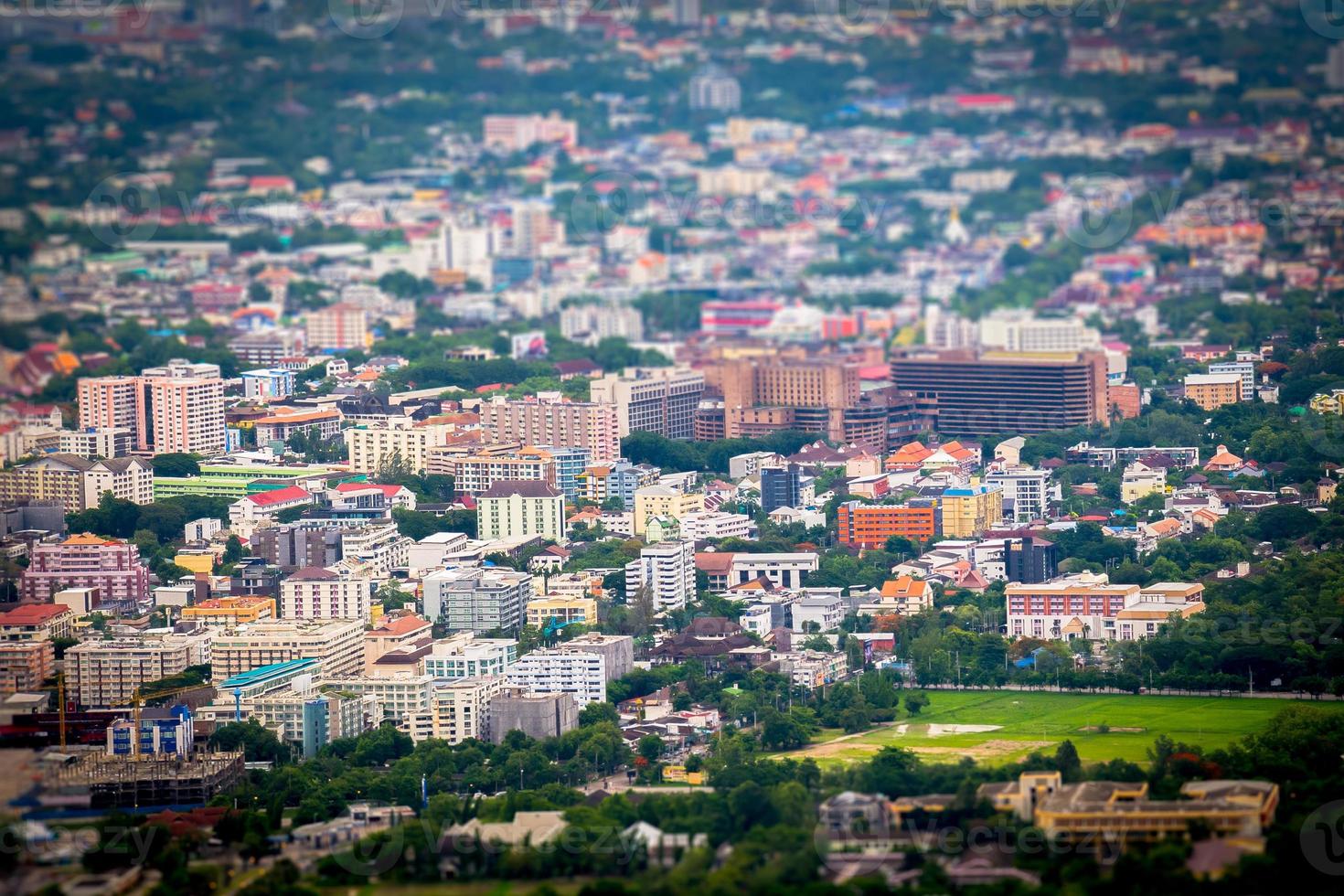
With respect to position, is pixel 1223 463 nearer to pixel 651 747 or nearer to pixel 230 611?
pixel 230 611

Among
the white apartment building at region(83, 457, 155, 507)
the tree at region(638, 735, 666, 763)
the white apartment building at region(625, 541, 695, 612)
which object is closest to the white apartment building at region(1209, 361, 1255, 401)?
the white apartment building at region(625, 541, 695, 612)

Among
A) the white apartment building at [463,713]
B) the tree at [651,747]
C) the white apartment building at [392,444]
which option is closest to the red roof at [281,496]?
the white apartment building at [392,444]

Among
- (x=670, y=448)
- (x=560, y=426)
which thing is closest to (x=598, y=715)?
(x=670, y=448)

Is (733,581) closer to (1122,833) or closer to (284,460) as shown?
(284,460)

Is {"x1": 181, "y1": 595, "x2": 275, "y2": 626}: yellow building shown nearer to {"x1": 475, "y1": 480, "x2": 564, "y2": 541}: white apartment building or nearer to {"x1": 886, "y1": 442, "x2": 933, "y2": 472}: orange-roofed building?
{"x1": 475, "y1": 480, "x2": 564, "y2": 541}: white apartment building

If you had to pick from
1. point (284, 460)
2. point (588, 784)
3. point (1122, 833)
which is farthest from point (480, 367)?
A: point (1122, 833)
